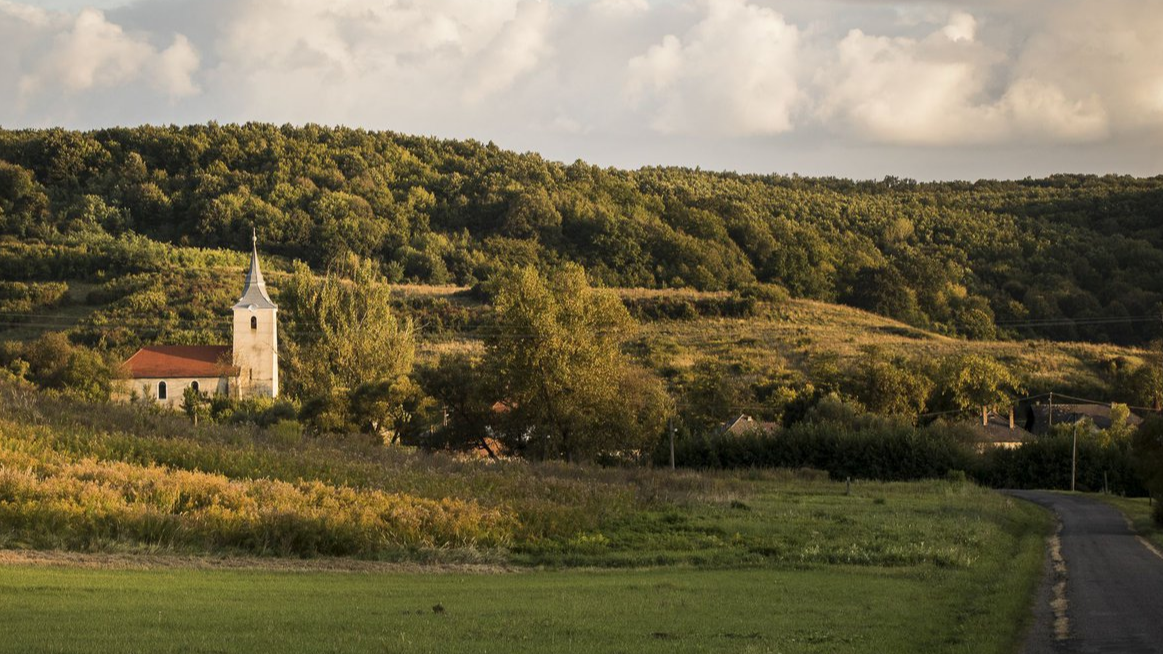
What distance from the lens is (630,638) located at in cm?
1485

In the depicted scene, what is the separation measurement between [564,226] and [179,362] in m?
53.0

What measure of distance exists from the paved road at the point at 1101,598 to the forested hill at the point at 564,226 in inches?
3359

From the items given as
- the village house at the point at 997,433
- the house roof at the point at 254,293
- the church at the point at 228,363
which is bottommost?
the village house at the point at 997,433

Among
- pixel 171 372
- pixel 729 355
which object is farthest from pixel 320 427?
pixel 729 355

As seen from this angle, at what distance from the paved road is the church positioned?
59.7m

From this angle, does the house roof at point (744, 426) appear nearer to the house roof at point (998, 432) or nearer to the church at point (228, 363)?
the house roof at point (998, 432)

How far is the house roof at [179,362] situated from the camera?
81.6 m

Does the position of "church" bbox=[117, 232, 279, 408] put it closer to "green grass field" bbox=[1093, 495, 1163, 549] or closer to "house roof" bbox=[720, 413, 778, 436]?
"house roof" bbox=[720, 413, 778, 436]

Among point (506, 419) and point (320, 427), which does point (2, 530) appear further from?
point (506, 419)

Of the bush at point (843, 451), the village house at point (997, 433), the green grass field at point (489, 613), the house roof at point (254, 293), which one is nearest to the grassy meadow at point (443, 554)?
the green grass field at point (489, 613)

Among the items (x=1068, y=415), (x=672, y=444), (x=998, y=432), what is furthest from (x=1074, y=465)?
(x=672, y=444)

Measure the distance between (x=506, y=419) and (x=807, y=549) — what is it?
35.0 metres

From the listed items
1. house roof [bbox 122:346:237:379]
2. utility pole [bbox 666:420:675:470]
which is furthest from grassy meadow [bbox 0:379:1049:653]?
house roof [bbox 122:346:237:379]

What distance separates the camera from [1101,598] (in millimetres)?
20000
